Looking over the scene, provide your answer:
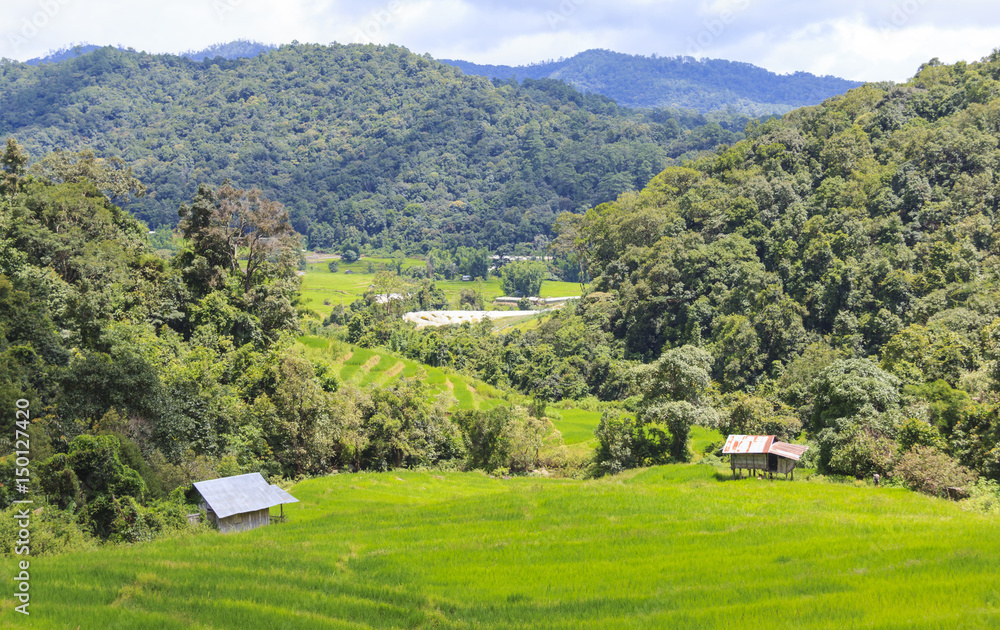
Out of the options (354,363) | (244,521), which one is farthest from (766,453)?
(354,363)

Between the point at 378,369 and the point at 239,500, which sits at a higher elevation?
the point at 239,500

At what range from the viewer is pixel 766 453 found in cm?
3725

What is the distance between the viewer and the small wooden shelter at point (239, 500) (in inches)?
1119

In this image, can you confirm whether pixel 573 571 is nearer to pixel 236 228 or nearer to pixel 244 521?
pixel 244 521

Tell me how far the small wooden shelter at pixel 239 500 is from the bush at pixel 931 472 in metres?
27.1

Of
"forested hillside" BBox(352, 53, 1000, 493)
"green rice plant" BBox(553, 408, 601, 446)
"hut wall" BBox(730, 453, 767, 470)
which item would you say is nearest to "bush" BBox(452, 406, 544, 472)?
"forested hillside" BBox(352, 53, 1000, 493)

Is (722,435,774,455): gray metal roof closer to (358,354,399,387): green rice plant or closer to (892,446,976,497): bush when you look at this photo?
(892,446,976,497): bush

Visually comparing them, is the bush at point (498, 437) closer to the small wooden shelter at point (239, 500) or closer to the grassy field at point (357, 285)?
the small wooden shelter at point (239, 500)

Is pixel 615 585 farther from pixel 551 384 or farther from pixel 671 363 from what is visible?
pixel 551 384

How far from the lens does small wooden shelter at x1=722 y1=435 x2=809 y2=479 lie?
36.8 meters

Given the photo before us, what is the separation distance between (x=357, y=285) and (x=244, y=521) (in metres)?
120

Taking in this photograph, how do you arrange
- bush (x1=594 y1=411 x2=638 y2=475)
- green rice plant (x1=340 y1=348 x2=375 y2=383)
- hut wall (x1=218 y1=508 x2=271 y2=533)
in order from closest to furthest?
hut wall (x1=218 y1=508 x2=271 y2=533) < bush (x1=594 y1=411 x2=638 y2=475) < green rice plant (x1=340 y1=348 x2=375 y2=383)

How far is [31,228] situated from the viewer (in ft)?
144

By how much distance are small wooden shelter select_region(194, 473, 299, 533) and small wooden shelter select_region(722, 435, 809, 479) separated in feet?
74.2
